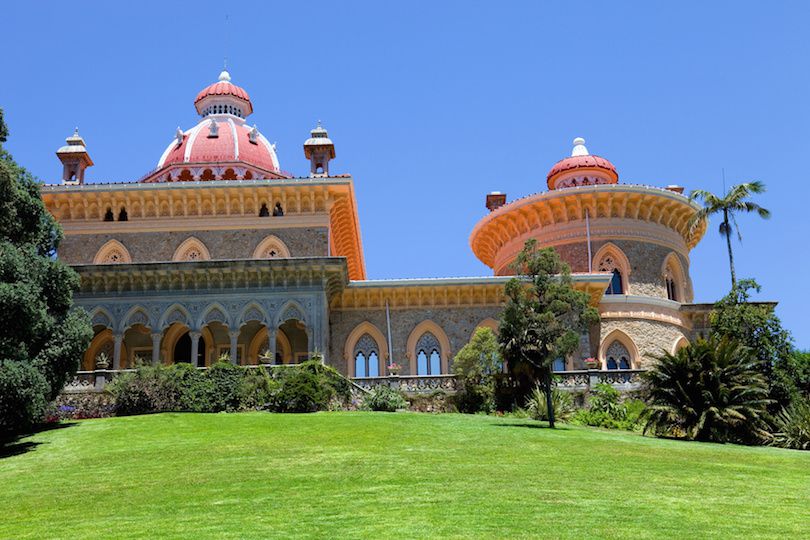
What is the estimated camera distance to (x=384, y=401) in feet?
97.4

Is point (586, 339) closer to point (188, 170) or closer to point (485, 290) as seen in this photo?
point (485, 290)

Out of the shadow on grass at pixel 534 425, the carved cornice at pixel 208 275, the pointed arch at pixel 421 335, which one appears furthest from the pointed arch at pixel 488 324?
the shadow on grass at pixel 534 425

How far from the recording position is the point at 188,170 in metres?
46.9

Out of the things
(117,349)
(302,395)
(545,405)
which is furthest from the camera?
(117,349)

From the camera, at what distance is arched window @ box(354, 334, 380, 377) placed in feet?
123

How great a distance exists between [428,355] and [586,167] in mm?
14421

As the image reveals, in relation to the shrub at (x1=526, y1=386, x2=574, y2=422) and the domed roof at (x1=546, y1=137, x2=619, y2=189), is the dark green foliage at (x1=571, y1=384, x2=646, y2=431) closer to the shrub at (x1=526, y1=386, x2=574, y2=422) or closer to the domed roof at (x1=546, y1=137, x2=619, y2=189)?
the shrub at (x1=526, y1=386, x2=574, y2=422)

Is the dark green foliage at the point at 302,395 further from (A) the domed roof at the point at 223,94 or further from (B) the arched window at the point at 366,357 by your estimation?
(A) the domed roof at the point at 223,94

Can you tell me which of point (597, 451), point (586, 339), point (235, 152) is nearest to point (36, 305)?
point (597, 451)

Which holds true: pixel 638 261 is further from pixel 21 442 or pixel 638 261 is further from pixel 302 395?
pixel 21 442

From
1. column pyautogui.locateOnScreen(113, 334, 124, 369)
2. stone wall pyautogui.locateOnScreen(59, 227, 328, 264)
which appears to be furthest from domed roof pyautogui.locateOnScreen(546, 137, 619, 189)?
→ column pyautogui.locateOnScreen(113, 334, 124, 369)

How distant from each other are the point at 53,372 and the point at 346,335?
15.1 metres

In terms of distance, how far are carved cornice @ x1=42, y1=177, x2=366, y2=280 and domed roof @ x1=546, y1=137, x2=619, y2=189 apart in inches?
490

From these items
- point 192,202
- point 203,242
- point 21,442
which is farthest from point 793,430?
point 192,202
